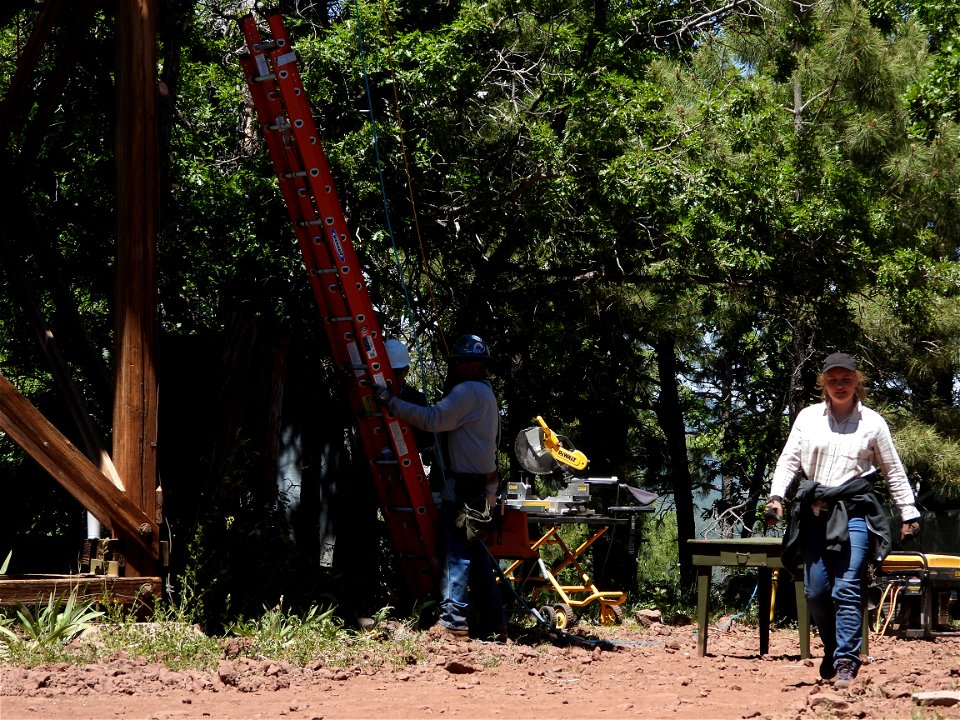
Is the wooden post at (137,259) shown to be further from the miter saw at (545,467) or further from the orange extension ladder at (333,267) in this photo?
the miter saw at (545,467)

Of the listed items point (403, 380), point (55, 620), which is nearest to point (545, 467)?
point (403, 380)

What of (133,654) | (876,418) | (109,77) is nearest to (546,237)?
(109,77)

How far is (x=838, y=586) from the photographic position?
6.66 meters

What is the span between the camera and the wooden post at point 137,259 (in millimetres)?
8031

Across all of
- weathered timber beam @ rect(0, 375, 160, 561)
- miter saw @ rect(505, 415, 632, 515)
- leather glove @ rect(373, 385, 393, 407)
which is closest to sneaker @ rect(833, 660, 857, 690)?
leather glove @ rect(373, 385, 393, 407)

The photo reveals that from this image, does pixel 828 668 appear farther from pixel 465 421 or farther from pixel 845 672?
pixel 465 421

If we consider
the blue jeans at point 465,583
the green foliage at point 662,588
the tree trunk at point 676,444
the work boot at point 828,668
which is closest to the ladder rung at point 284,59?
the blue jeans at point 465,583

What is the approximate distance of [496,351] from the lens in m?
14.7

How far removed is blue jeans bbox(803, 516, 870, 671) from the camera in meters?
6.57

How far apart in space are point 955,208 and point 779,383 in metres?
6.64

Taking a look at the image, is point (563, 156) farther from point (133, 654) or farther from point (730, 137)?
point (133, 654)

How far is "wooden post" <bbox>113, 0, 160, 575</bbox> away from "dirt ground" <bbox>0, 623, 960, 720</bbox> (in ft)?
5.69

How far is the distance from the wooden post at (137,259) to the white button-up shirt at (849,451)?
13.4 feet

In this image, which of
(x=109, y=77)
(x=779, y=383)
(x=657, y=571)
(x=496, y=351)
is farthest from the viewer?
(x=657, y=571)
